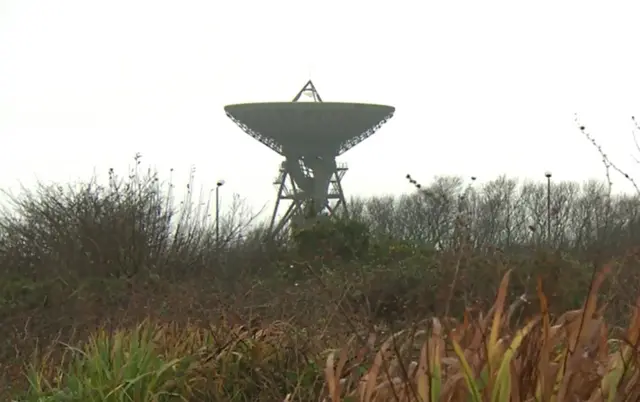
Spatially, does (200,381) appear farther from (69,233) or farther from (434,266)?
(69,233)

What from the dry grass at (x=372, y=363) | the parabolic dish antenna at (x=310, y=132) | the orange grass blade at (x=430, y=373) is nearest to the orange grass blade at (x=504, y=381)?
the dry grass at (x=372, y=363)

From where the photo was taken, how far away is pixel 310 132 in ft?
92.8

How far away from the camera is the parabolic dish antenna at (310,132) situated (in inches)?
1084

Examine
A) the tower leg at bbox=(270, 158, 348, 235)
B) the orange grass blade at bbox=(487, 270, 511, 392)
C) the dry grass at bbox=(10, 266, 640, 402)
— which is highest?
the tower leg at bbox=(270, 158, 348, 235)

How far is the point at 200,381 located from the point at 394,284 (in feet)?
16.6

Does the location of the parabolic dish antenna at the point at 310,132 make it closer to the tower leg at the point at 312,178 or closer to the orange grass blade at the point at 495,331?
the tower leg at the point at 312,178

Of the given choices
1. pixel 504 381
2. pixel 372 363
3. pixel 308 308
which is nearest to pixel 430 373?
pixel 504 381

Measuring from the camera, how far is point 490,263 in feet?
22.5

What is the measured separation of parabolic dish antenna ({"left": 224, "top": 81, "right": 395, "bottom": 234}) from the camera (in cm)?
2753

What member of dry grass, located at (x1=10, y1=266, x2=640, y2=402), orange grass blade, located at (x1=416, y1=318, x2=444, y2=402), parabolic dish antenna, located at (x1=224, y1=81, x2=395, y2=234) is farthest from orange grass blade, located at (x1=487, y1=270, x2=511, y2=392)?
parabolic dish antenna, located at (x1=224, y1=81, x2=395, y2=234)

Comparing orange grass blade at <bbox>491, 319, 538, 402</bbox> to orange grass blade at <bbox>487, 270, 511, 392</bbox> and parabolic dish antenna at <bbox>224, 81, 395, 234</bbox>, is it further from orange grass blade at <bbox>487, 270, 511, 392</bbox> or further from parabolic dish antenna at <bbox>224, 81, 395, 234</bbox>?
parabolic dish antenna at <bbox>224, 81, 395, 234</bbox>

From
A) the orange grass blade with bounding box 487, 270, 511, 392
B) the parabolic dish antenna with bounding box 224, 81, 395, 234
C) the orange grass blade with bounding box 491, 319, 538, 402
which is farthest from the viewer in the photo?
the parabolic dish antenna with bounding box 224, 81, 395, 234

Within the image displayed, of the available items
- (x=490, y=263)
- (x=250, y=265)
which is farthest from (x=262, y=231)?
(x=490, y=263)

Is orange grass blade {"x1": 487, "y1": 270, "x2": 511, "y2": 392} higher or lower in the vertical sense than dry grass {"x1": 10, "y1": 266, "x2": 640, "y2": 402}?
higher
